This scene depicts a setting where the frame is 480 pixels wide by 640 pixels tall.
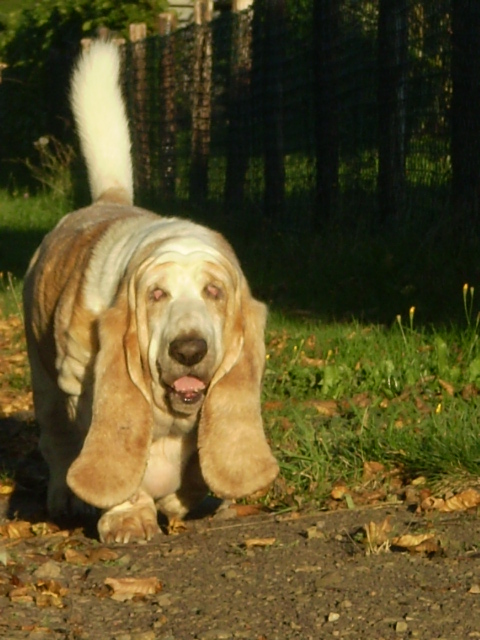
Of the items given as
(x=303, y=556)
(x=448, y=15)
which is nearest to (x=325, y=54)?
(x=448, y=15)

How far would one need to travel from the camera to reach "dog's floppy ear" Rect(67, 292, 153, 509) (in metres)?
3.83

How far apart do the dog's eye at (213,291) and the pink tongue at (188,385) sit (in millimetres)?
243

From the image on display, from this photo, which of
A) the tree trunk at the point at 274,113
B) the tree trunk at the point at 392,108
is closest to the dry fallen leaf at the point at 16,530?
the tree trunk at the point at 392,108

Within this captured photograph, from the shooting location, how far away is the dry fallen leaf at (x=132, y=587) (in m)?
3.39

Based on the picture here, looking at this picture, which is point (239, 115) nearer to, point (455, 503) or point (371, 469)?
point (371, 469)

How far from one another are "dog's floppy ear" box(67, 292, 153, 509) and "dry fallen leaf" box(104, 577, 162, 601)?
0.42 m

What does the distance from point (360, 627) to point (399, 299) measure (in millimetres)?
3755

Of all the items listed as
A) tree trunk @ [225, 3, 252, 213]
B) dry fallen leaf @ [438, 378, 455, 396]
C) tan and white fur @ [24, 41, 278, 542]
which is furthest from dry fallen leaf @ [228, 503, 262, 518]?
tree trunk @ [225, 3, 252, 213]

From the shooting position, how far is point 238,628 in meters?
3.11

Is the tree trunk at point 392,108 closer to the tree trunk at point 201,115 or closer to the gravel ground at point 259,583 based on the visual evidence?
the tree trunk at point 201,115

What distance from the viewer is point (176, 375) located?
3.75m

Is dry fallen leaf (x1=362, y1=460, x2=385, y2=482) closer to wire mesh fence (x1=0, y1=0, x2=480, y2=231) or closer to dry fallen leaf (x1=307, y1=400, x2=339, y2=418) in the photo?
dry fallen leaf (x1=307, y1=400, x2=339, y2=418)

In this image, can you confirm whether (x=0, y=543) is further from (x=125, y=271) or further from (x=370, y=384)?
(x=370, y=384)

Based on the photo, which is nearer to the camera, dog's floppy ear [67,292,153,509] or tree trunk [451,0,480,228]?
dog's floppy ear [67,292,153,509]
